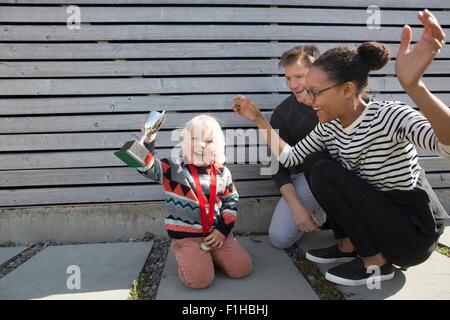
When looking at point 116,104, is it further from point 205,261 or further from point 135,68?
point 205,261

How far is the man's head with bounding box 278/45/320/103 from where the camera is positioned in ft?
9.02

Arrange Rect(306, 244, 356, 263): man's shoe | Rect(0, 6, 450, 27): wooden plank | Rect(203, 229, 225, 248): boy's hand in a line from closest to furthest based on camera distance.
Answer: Rect(203, 229, 225, 248): boy's hand, Rect(306, 244, 356, 263): man's shoe, Rect(0, 6, 450, 27): wooden plank

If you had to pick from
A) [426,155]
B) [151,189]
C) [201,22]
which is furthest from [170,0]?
[426,155]

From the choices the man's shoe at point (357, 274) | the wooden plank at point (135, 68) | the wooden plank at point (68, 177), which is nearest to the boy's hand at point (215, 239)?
the man's shoe at point (357, 274)

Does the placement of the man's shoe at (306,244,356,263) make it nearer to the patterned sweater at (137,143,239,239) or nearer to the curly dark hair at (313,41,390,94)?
the patterned sweater at (137,143,239,239)

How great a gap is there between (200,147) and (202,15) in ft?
4.61

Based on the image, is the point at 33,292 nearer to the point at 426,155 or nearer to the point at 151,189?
the point at 151,189

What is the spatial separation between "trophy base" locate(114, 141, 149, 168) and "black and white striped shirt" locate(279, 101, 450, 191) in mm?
1229

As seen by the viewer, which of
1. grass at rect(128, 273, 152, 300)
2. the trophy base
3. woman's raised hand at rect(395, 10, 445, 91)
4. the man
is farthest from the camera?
the man

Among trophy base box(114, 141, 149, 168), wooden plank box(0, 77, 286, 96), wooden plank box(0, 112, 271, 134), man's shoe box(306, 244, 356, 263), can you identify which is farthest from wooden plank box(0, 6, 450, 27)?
man's shoe box(306, 244, 356, 263)

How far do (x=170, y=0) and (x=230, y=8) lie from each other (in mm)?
511

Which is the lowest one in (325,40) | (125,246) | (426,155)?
(125,246)

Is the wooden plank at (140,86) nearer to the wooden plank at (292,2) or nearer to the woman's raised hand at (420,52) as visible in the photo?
the wooden plank at (292,2)

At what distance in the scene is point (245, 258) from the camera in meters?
2.40
